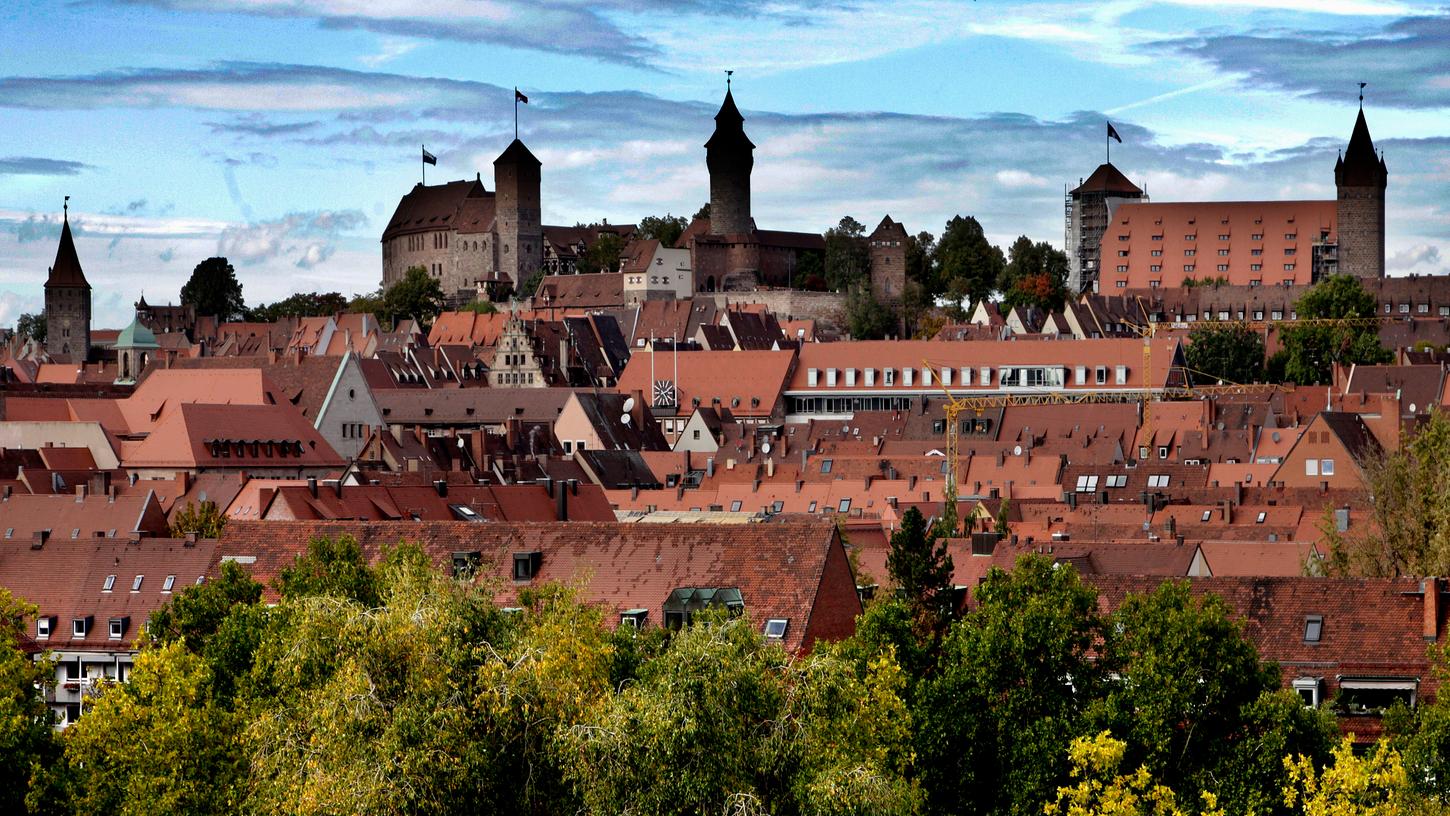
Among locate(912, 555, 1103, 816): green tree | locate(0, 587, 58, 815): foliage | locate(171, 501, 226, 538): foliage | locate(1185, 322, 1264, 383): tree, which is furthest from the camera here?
locate(1185, 322, 1264, 383): tree

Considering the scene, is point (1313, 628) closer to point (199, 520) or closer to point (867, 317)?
point (199, 520)

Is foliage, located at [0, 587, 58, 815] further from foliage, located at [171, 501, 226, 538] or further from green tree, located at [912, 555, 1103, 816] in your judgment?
foliage, located at [171, 501, 226, 538]

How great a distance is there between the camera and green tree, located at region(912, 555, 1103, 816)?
3797cm

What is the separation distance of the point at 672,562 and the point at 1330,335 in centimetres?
11309

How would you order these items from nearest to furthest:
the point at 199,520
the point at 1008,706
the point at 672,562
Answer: the point at 1008,706
the point at 672,562
the point at 199,520

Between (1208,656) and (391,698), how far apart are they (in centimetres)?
1219

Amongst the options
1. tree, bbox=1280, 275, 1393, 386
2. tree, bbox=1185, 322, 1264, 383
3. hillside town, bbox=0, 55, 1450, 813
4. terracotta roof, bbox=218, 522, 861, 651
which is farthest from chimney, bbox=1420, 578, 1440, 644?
tree, bbox=1185, 322, 1264, 383

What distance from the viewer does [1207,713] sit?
1497 inches

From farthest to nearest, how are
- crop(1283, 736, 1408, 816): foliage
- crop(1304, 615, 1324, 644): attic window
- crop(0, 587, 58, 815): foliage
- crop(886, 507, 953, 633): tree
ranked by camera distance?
crop(886, 507, 953, 633): tree
crop(1304, 615, 1324, 644): attic window
crop(0, 587, 58, 815): foliage
crop(1283, 736, 1408, 816): foliage

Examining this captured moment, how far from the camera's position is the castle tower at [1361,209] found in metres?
194

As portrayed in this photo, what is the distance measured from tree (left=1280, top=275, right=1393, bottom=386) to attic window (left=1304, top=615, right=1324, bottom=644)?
317 feet

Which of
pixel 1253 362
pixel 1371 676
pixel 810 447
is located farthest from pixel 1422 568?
pixel 1253 362

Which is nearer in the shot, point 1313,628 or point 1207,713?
point 1207,713

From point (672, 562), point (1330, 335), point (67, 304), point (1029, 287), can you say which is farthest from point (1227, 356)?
point (672, 562)
